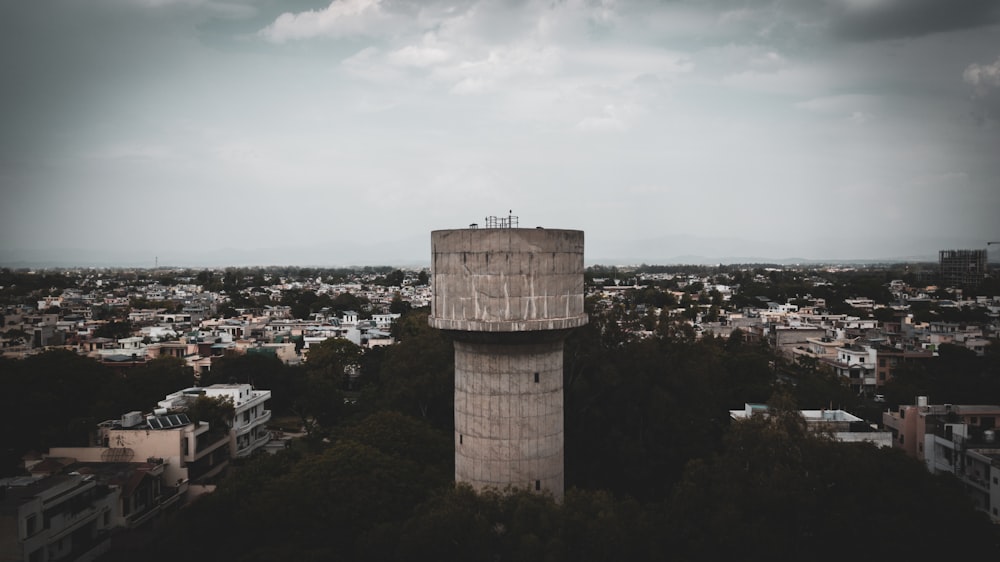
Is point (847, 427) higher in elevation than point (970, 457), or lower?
higher

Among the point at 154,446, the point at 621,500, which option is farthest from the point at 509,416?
the point at 154,446

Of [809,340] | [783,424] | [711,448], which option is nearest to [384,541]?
[783,424]

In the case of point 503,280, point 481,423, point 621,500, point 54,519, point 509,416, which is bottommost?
point 54,519

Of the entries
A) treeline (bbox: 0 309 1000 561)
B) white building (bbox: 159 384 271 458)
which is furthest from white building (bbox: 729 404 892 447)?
white building (bbox: 159 384 271 458)

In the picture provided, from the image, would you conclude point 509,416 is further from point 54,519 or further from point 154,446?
point 154,446

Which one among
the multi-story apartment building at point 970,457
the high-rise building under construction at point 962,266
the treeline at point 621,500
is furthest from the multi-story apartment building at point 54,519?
the high-rise building under construction at point 962,266

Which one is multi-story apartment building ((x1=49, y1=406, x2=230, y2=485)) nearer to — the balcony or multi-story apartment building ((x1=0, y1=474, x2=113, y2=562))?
multi-story apartment building ((x1=0, y1=474, x2=113, y2=562))

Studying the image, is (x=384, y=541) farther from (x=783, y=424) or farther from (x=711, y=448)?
(x=711, y=448)
